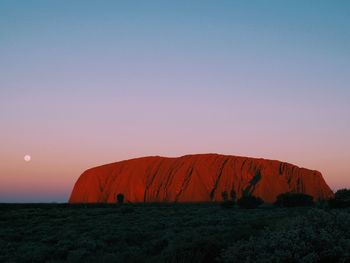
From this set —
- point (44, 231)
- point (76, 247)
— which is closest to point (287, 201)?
point (44, 231)

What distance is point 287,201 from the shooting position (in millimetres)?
46688

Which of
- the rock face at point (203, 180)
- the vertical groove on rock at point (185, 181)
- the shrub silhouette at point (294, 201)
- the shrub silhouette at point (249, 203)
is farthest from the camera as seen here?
the vertical groove on rock at point (185, 181)

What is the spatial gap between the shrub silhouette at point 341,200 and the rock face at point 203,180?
48780 mm

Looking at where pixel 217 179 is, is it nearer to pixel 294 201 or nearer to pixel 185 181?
pixel 185 181

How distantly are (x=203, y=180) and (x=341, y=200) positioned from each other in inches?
2342

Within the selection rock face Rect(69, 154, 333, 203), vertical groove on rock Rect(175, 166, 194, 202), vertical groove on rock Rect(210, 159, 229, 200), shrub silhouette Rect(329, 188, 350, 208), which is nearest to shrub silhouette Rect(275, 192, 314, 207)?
shrub silhouette Rect(329, 188, 350, 208)

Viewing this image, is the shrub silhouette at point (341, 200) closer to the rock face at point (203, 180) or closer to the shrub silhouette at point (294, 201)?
the shrub silhouette at point (294, 201)

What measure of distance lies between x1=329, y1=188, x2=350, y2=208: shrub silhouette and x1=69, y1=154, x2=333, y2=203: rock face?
1920 inches

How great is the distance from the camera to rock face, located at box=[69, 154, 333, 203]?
85.4 meters

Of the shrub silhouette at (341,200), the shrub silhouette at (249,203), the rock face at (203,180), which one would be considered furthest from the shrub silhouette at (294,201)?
the rock face at (203,180)

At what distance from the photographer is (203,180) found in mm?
88312

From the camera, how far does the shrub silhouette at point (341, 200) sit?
28.8 m

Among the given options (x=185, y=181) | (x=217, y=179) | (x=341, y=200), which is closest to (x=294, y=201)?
(x=341, y=200)

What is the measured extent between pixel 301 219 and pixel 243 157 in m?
87.0
